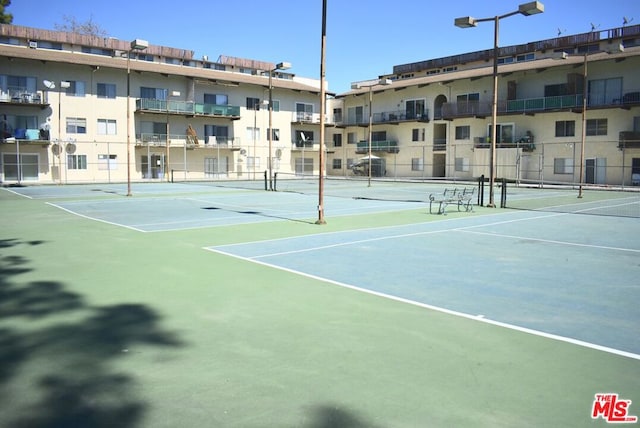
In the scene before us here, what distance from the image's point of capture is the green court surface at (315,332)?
4.05m

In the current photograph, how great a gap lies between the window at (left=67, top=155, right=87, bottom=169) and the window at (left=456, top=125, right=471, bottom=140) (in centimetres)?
3589

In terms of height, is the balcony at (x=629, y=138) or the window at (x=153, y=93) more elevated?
the window at (x=153, y=93)

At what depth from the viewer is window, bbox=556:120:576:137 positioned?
47750 millimetres

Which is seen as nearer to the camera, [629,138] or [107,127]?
[629,138]

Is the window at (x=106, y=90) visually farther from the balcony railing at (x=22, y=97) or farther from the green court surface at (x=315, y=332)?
the green court surface at (x=315, y=332)

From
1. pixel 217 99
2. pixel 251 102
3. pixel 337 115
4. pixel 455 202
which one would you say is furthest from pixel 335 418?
pixel 337 115

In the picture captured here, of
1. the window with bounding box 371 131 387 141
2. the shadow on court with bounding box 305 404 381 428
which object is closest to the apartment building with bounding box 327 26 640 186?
the window with bounding box 371 131 387 141

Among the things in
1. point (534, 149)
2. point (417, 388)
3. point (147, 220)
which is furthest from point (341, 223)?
point (534, 149)

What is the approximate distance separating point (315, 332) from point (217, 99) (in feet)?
183

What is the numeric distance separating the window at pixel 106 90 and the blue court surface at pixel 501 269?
43646 millimetres

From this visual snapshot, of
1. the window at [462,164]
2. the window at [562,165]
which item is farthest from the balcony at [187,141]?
the window at [562,165]

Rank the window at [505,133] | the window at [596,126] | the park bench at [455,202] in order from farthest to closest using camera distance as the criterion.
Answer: the window at [505,133], the window at [596,126], the park bench at [455,202]

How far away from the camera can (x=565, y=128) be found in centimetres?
4822

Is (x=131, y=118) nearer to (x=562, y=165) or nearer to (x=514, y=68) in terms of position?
(x=514, y=68)
